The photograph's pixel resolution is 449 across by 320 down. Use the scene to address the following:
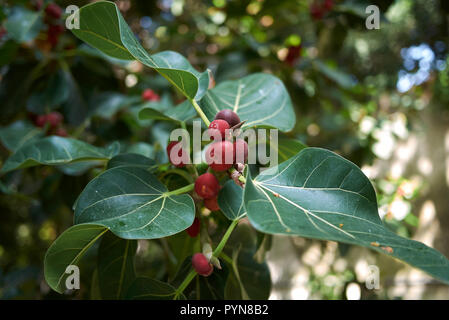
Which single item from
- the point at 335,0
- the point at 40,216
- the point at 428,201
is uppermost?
the point at 335,0

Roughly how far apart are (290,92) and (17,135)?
1.01 metres

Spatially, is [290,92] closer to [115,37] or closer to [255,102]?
[255,102]

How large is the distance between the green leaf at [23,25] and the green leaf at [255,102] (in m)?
0.55

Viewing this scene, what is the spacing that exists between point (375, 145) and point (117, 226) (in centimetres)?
123

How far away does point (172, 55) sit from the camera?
0.57 m

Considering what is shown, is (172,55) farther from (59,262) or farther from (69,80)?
(69,80)

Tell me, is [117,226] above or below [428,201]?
above

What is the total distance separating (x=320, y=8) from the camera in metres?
1.36

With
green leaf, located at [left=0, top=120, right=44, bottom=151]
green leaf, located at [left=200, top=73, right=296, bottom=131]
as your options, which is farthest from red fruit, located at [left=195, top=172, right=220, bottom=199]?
green leaf, located at [left=0, top=120, right=44, bottom=151]

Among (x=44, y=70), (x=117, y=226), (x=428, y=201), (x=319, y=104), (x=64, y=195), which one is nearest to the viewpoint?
(x=117, y=226)

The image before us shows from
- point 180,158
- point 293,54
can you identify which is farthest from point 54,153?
point 293,54

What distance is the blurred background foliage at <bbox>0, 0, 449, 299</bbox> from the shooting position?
1020 mm

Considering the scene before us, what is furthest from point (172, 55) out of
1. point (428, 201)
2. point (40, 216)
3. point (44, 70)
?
point (428, 201)

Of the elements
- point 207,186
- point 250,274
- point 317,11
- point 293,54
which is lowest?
point 250,274
